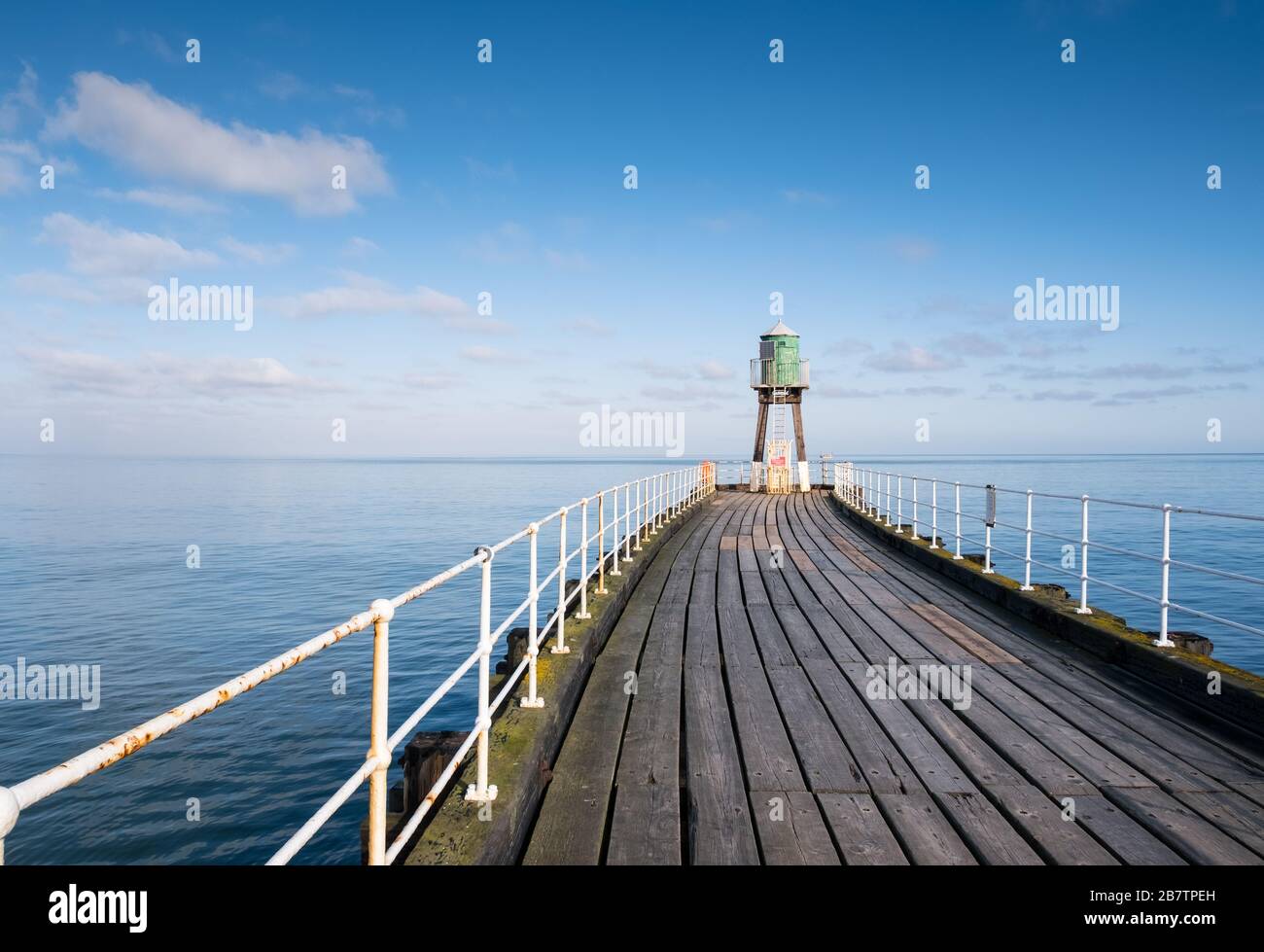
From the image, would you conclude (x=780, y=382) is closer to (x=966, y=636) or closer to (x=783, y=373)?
(x=783, y=373)

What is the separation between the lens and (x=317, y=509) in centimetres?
5200

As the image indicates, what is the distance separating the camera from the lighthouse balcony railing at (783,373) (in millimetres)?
27266

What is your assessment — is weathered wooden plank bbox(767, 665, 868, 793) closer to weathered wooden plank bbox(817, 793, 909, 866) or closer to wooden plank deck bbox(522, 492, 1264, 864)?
wooden plank deck bbox(522, 492, 1264, 864)

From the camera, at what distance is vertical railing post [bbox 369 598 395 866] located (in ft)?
6.71

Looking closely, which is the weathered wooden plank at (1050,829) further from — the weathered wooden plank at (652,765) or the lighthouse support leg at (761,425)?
the lighthouse support leg at (761,425)

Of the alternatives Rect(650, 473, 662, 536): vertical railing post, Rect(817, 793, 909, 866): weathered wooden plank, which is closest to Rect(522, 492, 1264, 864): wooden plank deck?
Rect(817, 793, 909, 866): weathered wooden plank

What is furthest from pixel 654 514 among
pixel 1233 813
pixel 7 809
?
pixel 7 809

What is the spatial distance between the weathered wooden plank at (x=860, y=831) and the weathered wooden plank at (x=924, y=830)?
0.15 ft

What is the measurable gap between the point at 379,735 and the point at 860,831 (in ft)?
6.92

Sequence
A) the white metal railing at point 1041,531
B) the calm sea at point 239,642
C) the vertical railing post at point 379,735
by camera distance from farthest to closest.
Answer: the calm sea at point 239,642 → the white metal railing at point 1041,531 → the vertical railing post at point 379,735

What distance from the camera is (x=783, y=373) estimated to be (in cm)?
2730

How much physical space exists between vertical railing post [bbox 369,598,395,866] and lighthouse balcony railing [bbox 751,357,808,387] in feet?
85.7

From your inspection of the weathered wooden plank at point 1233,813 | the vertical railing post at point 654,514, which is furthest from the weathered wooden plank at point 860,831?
the vertical railing post at point 654,514
